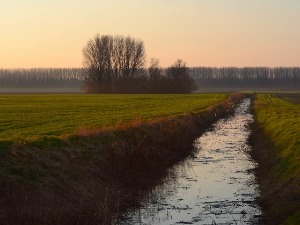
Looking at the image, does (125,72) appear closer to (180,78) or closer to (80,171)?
(180,78)

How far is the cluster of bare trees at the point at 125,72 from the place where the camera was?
4951 inches

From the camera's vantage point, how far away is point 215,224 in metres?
14.3

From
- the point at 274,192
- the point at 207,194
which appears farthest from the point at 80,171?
the point at 274,192

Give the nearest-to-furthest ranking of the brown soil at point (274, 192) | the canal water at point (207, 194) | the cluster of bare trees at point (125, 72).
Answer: the brown soil at point (274, 192), the canal water at point (207, 194), the cluster of bare trees at point (125, 72)

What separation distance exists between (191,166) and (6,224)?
528 inches

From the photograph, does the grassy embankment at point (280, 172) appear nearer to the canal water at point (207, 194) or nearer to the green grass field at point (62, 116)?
the canal water at point (207, 194)

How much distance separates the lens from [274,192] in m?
17.2

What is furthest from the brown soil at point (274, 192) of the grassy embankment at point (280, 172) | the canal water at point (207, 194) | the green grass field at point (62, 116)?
the green grass field at point (62, 116)

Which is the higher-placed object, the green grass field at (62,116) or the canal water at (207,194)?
the green grass field at (62,116)

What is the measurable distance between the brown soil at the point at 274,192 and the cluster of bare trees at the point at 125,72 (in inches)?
3968

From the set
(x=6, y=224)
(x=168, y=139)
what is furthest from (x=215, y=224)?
(x=168, y=139)

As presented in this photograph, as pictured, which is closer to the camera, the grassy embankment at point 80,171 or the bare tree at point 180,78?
the grassy embankment at point 80,171

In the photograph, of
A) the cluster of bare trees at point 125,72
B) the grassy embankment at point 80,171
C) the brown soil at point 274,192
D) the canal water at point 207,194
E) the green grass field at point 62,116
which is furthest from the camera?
the cluster of bare trees at point 125,72

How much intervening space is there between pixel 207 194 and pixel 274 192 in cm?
251
